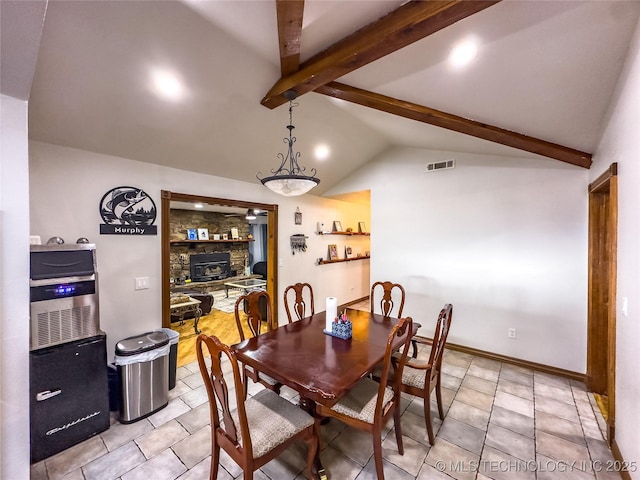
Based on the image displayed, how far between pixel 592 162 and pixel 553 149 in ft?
1.69

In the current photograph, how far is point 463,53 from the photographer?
1653mm

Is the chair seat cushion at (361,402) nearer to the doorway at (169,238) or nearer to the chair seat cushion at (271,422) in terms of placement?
the chair seat cushion at (271,422)

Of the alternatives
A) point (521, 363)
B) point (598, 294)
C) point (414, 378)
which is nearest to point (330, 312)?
point (414, 378)

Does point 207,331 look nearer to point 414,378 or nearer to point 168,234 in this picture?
point 168,234

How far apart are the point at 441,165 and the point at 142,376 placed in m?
4.23

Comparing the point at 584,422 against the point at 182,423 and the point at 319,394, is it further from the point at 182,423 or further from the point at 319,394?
the point at 182,423

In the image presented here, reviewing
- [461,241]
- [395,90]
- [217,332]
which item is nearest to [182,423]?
[217,332]

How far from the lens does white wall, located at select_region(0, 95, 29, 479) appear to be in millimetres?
1397

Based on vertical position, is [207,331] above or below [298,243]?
below

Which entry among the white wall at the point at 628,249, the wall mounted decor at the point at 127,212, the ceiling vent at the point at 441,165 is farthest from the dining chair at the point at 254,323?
the ceiling vent at the point at 441,165

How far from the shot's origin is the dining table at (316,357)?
4.89ft

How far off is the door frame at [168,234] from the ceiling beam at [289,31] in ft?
6.35

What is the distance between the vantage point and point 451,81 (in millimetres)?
1921

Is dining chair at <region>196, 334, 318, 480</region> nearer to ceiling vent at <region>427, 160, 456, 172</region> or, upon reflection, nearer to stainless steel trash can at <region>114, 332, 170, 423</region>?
stainless steel trash can at <region>114, 332, 170, 423</region>
